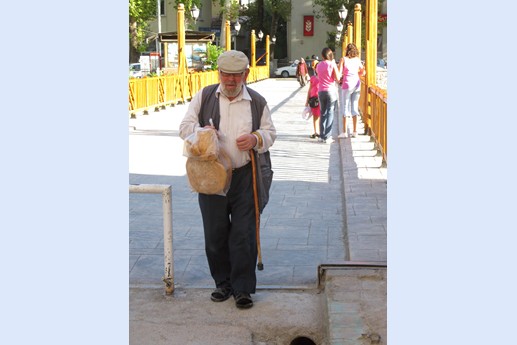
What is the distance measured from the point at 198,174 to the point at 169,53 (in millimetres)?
25205

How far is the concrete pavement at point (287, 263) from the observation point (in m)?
4.87

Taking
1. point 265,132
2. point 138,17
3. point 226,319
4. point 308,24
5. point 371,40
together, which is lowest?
point 226,319

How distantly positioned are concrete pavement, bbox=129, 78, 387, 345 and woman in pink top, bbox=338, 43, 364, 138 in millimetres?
1828

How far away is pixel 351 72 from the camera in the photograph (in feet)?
41.9

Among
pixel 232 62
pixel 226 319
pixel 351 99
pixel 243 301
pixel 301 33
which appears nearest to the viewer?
pixel 232 62

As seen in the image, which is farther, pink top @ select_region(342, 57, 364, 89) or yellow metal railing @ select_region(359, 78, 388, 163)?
pink top @ select_region(342, 57, 364, 89)

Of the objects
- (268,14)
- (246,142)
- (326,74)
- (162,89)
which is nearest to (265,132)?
(246,142)

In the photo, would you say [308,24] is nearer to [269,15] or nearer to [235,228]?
[269,15]

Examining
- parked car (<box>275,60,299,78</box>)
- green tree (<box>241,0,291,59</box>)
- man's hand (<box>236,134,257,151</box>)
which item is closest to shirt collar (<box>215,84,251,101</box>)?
man's hand (<box>236,134,257,151</box>)

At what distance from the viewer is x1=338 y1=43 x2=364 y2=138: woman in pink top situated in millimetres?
12688

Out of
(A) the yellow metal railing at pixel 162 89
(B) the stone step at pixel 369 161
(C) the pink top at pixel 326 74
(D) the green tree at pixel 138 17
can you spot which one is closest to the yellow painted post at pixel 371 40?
(C) the pink top at pixel 326 74

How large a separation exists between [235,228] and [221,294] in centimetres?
51

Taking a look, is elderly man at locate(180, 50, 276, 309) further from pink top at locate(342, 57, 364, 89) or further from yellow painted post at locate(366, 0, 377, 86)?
yellow painted post at locate(366, 0, 377, 86)

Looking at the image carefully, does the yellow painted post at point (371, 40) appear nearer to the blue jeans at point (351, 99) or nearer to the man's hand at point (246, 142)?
the blue jeans at point (351, 99)
